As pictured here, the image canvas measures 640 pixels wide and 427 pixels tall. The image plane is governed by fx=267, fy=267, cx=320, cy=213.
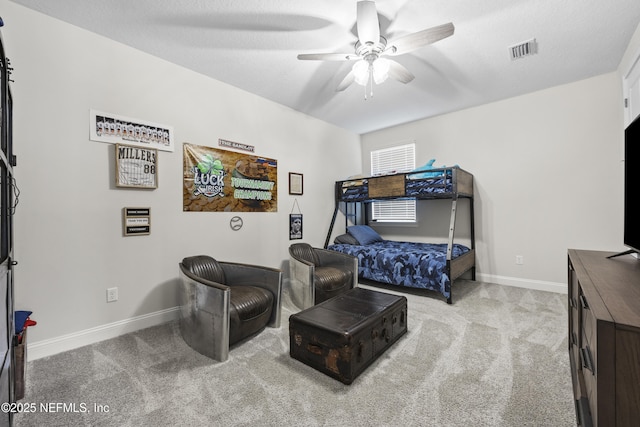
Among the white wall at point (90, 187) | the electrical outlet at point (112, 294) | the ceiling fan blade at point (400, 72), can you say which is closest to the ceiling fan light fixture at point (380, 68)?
the ceiling fan blade at point (400, 72)

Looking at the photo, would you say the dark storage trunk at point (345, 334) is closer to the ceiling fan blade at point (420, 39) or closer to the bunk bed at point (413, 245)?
the bunk bed at point (413, 245)

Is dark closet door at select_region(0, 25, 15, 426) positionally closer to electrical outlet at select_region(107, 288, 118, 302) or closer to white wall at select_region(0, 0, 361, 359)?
white wall at select_region(0, 0, 361, 359)

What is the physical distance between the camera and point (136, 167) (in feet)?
8.00

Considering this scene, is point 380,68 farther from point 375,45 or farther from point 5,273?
point 5,273

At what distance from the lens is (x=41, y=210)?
200 centimetres

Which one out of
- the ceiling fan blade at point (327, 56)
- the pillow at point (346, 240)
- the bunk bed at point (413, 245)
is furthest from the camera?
the pillow at point (346, 240)

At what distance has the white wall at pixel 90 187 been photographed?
6.46 feet

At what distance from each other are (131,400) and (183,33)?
2740 mm

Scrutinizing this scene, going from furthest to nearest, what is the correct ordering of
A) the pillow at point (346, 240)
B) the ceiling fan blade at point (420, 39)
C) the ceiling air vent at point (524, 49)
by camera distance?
1. the pillow at point (346, 240)
2. the ceiling air vent at point (524, 49)
3. the ceiling fan blade at point (420, 39)

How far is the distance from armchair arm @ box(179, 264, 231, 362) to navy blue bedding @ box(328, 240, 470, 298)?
87.2 inches

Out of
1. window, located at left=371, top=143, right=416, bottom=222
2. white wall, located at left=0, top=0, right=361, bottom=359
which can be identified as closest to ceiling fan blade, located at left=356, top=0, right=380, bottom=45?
white wall, located at left=0, top=0, right=361, bottom=359

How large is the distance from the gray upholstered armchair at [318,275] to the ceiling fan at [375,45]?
6.28ft

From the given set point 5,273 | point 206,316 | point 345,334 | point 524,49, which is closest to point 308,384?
point 345,334

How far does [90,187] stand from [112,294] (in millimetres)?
935
